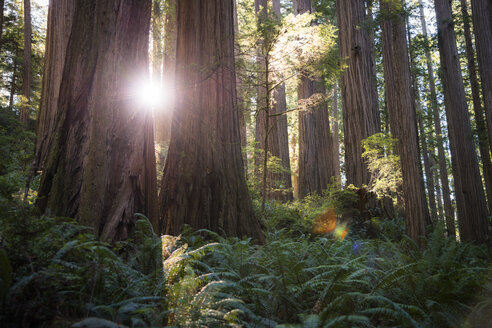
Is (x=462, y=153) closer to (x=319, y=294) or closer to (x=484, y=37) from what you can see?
(x=484, y=37)

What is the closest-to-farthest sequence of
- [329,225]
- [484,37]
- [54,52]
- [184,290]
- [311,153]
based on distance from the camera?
[184,290] < [484,37] < [329,225] < [54,52] < [311,153]

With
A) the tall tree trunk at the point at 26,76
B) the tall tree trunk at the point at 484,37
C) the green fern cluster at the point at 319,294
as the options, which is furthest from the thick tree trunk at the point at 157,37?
the green fern cluster at the point at 319,294

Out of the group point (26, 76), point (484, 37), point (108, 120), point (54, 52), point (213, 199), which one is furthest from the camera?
point (26, 76)

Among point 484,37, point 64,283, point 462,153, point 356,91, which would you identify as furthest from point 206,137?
point 462,153

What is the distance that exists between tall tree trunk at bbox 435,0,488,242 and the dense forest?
47 millimetres

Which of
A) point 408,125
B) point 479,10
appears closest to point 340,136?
point 479,10

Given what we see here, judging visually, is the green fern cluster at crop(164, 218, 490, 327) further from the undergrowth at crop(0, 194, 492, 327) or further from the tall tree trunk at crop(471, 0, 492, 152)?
the tall tree trunk at crop(471, 0, 492, 152)

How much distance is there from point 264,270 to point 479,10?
7791 millimetres

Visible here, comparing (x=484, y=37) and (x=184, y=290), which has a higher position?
(x=484, y=37)

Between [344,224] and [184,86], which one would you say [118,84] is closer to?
[184,86]

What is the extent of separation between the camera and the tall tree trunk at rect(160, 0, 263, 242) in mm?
4992

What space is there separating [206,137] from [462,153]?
23.0 ft

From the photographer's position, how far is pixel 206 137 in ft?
17.2

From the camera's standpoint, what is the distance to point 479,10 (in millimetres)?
7016
